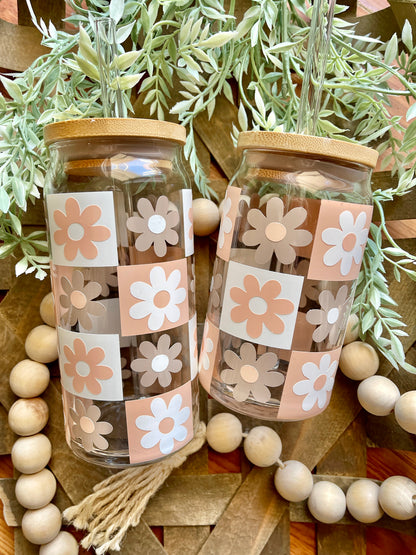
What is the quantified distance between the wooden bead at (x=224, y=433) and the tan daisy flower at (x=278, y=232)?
0.76 feet

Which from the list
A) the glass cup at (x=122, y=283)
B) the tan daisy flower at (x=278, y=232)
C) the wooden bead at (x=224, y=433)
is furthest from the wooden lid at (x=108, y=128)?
the wooden bead at (x=224, y=433)

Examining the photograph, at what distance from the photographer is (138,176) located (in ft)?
1.26

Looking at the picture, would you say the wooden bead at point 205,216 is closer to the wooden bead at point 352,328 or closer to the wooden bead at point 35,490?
the wooden bead at point 352,328

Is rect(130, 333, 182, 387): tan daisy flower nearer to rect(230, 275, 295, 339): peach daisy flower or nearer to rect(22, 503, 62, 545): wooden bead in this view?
rect(230, 275, 295, 339): peach daisy flower

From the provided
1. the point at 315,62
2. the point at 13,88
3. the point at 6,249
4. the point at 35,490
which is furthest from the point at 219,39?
the point at 35,490

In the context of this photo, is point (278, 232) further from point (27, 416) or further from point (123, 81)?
point (27, 416)

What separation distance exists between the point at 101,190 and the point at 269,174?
147 millimetres

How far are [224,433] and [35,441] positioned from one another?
219 mm

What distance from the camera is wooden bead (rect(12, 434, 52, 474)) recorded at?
1.66 feet

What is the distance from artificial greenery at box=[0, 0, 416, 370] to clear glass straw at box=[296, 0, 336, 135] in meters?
0.04

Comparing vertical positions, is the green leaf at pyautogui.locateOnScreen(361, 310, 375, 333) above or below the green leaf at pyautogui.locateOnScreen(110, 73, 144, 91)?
below

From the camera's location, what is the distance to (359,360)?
1.67ft

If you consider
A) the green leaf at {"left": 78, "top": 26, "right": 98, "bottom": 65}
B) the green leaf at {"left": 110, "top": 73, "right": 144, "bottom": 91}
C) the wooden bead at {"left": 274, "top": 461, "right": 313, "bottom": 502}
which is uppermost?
the green leaf at {"left": 78, "top": 26, "right": 98, "bottom": 65}

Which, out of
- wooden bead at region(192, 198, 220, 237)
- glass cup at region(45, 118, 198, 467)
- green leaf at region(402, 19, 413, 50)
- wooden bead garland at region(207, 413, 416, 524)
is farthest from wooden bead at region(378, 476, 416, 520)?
green leaf at region(402, 19, 413, 50)
